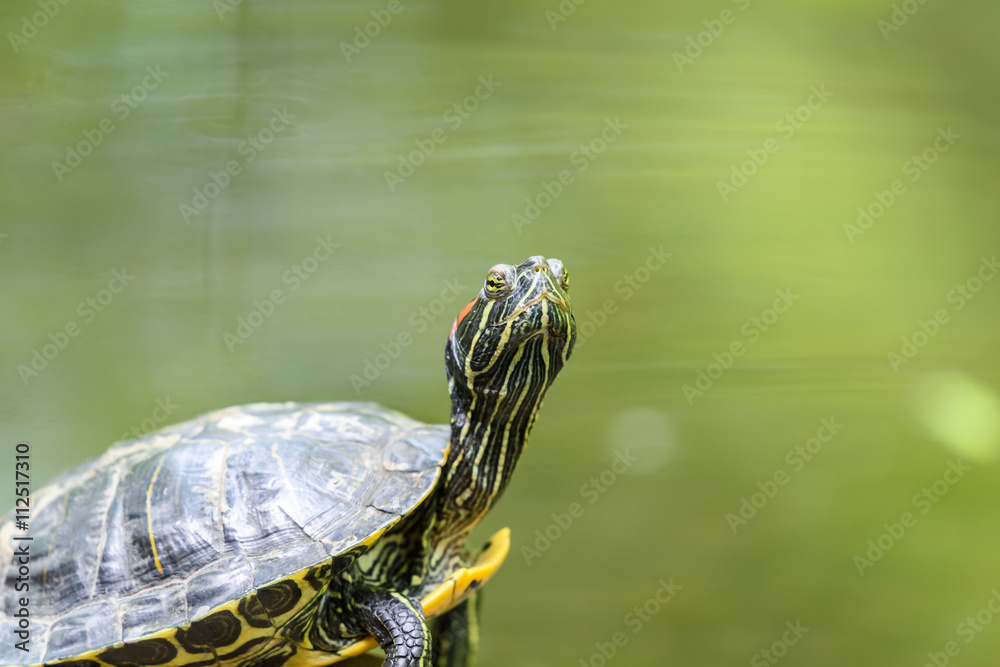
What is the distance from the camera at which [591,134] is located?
339 cm

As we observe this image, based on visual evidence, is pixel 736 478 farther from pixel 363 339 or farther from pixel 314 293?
pixel 314 293

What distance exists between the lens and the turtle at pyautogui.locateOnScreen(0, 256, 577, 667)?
71.4 inches

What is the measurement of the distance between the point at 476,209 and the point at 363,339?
2.87ft

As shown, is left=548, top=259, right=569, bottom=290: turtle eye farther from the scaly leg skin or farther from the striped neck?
the scaly leg skin

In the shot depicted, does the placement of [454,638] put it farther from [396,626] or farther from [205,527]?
[205,527]

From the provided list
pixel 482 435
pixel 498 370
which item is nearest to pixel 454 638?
pixel 482 435

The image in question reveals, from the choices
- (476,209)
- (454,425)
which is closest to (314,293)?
(476,209)

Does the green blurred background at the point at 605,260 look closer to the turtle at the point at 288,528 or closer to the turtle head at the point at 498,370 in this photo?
the turtle at the point at 288,528

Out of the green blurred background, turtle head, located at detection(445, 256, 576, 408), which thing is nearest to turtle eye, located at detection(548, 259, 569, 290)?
turtle head, located at detection(445, 256, 576, 408)

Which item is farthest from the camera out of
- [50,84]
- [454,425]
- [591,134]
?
[591,134]

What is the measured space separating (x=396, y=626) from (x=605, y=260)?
2147 mm

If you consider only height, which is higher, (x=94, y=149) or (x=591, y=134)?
(x=591, y=134)

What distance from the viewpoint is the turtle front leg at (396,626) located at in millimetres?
1834

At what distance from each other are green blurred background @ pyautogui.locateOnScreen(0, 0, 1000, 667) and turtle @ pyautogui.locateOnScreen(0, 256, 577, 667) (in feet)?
3.65
